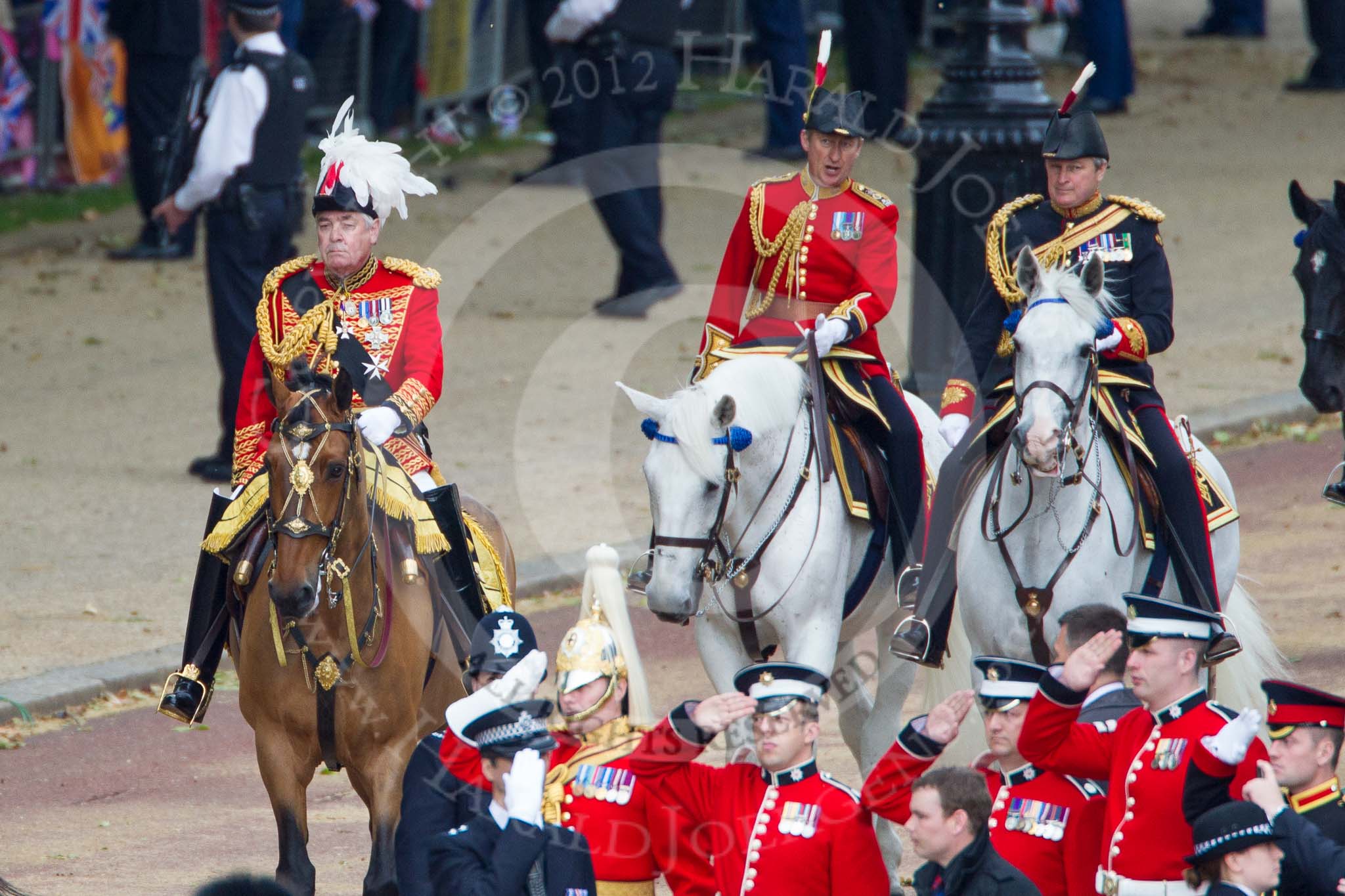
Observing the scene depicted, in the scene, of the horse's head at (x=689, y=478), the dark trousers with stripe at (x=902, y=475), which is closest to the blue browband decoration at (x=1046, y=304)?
the dark trousers with stripe at (x=902, y=475)

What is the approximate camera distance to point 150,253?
16.9m

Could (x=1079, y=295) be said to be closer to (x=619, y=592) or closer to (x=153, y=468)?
(x=619, y=592)

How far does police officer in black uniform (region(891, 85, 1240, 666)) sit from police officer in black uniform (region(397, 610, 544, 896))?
1.74 metres

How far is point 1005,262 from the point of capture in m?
7.56

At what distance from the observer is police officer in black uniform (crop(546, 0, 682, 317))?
1482 cm

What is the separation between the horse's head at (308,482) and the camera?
6.25m

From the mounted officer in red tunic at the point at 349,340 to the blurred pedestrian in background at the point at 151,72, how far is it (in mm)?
8991

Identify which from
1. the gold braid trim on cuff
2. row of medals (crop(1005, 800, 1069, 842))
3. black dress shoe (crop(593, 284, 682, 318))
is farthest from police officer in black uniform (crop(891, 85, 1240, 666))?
black dress shoe (crop(593, 284, 682, 318))

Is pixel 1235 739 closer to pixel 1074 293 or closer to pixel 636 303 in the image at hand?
pixel 1074 293

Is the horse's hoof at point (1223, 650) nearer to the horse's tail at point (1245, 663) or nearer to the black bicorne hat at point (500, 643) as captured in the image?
the horse's tail at point (1245, 663)

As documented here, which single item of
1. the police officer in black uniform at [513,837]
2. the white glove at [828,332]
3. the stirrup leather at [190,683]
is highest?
the white glove at [828,332]

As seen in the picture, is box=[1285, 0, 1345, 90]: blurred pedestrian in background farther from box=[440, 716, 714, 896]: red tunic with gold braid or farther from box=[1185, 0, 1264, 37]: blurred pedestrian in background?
box=[440, 716, 714, 896]: red tunic with gold braid

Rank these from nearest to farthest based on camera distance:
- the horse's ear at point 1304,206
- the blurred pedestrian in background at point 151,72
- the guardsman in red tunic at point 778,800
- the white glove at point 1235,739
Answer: the white glove at point 1235,739 → the guardsman in red tunic at point 778,800 → the horse's ear at point 1304,206 → the blurred pedestrian in background at point 151,72

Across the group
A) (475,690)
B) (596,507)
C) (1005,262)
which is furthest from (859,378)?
→ (596,507)
